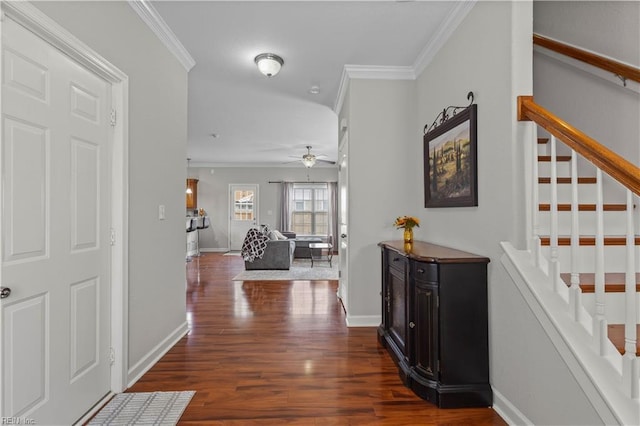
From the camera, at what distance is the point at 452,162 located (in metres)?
2.54

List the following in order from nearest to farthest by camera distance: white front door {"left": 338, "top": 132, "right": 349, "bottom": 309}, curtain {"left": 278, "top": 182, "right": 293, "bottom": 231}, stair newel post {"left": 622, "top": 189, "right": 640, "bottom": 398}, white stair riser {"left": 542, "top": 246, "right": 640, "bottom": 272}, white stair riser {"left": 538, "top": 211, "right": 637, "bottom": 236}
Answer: stair newel post {"left": 622, "top": 189, "right": 640, "bottom": 398} → white stair riser {"left": 542, "top": 246, "right": 640, "bottom": 272} → white stair riser {"left": 538, "top": 211, "right": 637, "bottom": 236} → white front door {"left": 338, "top": 132, "right": 349, "bottom": 309} → curtain {"left": 278, "top": 182, "right": 293, "bottom": 231}

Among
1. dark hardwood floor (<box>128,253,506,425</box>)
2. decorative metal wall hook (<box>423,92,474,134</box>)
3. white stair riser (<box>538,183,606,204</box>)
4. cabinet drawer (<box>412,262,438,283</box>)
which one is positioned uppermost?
decorative metal wall hook (<box>423,92,474,134</box>)

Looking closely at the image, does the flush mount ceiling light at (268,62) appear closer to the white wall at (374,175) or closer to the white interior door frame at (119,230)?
the white wall at (374,175)

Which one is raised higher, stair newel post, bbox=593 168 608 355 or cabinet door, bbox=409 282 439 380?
stair newel post, bbox=593 168 608 355

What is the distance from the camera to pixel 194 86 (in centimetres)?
383

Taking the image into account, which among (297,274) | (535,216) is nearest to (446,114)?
(535,216)

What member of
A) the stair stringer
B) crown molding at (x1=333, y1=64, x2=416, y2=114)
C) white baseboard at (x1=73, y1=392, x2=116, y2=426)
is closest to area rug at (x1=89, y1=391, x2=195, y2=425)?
white baseboard at (x1=73, y1=392, x2=116, y2=426)

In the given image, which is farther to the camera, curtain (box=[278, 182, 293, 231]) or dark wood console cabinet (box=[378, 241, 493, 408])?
curtain (box=[278, 182, 293, 231])

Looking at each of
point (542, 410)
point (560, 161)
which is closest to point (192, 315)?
point (542, 410)

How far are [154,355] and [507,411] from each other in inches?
100

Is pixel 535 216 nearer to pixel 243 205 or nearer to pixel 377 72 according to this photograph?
pixel 377 72

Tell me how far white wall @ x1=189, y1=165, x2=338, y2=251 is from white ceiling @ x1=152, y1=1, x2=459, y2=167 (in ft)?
15.6

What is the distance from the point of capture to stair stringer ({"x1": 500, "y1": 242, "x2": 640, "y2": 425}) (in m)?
1.21

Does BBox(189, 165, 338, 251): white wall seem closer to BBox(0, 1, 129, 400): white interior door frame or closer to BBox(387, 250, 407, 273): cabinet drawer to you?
BBox(387, 250, 407, 273): cabinet drawer
